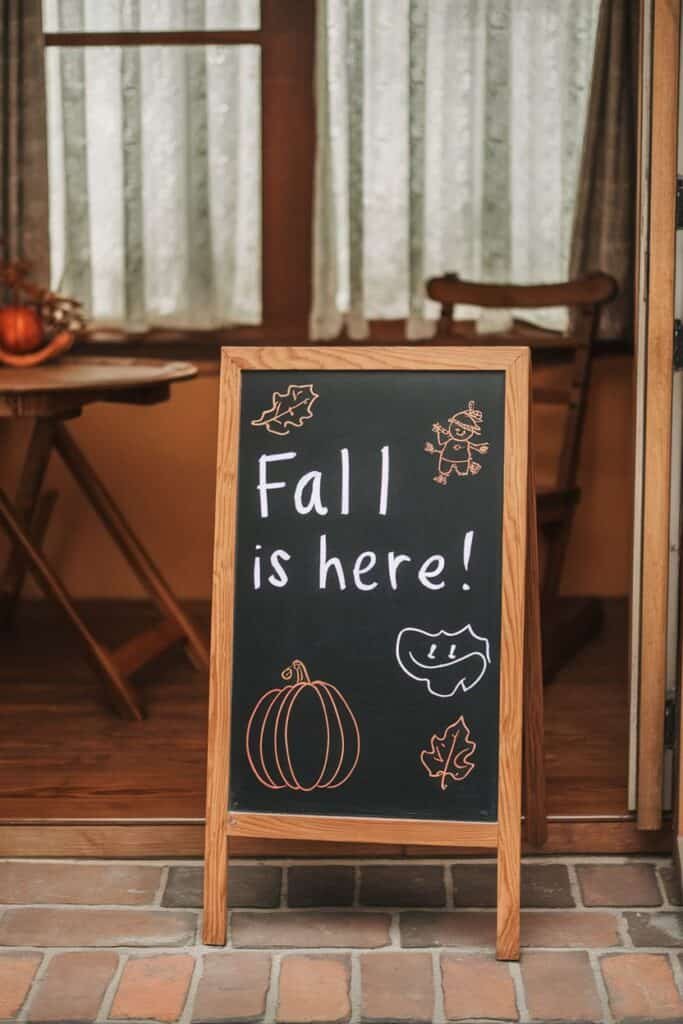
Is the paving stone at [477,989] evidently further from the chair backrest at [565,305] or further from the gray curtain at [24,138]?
the gray curtain at [24,138]

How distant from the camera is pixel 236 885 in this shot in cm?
249

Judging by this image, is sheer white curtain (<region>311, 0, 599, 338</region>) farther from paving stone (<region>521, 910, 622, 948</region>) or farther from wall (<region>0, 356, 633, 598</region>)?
paving stone (<region>521, 910, 622, 948</region>)

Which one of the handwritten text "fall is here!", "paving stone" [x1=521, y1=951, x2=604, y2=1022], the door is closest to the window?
the door

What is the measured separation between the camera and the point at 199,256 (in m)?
4.04

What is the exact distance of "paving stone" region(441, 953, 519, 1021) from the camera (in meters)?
2.08

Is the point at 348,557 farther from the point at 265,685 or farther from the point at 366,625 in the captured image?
the point at 265,685

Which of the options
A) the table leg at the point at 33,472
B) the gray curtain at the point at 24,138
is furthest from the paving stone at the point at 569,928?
the gray curtain at the point at 24,138

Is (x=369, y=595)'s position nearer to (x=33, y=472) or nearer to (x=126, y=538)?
(x=126, y=538)

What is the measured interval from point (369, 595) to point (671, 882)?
82 cm

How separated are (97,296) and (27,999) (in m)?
2.42

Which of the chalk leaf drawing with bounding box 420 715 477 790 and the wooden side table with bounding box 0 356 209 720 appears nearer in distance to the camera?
the chalk leaf drawing with bounding box 420 715 477 790

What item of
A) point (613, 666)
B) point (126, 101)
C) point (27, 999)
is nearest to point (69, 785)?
point (27, 999)

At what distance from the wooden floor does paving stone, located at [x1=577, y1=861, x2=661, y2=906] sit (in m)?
0.12

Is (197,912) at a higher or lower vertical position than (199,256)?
lower
